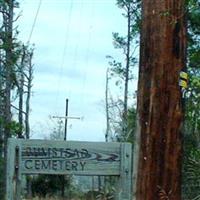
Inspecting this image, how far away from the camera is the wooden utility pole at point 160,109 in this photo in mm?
4613

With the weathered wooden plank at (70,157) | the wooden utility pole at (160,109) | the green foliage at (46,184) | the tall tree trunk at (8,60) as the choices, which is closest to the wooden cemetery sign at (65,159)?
the weathered wooden plank at (70,157)

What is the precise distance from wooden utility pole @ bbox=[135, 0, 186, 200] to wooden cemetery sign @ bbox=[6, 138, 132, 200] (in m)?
3.21

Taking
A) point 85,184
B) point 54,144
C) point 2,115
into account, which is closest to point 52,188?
point 85,184

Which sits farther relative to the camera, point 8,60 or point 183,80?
point 8,60

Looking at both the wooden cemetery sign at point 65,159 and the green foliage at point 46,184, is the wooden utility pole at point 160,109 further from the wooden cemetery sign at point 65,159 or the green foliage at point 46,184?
the green foliage at point 46,184

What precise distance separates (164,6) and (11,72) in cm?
3416

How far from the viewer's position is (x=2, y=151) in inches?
1329

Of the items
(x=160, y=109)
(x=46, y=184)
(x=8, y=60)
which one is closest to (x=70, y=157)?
(x=160, y=109)

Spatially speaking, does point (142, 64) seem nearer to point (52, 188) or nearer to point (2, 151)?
point (52, 188)

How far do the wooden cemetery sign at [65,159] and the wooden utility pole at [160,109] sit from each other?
3.21 m

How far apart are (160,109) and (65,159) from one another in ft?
11.3

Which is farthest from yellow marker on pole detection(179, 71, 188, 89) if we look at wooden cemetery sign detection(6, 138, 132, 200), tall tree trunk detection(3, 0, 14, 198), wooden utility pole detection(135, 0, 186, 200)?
tall tree trunk detection(3, 0, 14, 198)

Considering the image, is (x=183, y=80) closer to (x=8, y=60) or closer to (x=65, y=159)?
(x=65, y=159)

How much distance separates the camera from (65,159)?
7.89 m
